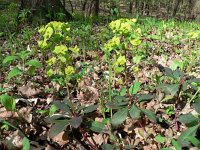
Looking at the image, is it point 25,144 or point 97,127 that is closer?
point 25,144

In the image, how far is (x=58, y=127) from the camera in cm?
192

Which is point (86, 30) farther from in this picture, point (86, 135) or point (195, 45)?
point (86, 135)

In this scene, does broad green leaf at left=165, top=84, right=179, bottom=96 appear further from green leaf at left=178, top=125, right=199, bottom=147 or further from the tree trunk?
the tree trunk

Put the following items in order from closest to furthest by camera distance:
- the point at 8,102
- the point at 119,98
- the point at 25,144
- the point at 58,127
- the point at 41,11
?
the point at 25,144, the point at 58,127, the point at 8,102, the point at 119,98, the point at 41,11

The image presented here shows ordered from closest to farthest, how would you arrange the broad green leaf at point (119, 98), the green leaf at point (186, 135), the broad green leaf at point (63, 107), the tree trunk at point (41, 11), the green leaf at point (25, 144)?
1. the green leaf at point (25, 144)
2. the green leaf at point (186, 135)
3. the broad green leaf at point (63, 107)
4. the broad green leaf at point (119, 98)
5. the tree trunk at point (41, 11)

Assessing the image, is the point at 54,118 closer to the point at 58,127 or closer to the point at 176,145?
the point at 58,127

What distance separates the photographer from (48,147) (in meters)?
2.01

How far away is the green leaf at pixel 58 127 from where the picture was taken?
1884 millimetres

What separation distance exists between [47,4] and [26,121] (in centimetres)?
414

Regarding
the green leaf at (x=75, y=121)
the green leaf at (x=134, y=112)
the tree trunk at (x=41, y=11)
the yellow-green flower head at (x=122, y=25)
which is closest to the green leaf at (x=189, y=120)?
the green leaf at (x=134, y=112)

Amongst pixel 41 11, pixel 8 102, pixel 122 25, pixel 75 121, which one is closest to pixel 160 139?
pixel 75 121

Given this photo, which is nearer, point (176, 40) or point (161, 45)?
point (161, 45)

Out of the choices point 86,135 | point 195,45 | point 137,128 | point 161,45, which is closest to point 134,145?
point 137,128

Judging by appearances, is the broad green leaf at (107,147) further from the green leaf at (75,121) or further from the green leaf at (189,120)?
the green leaf at (189,120)
